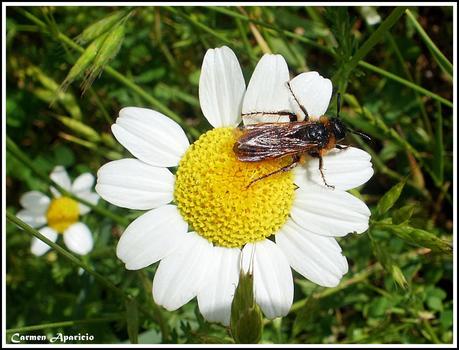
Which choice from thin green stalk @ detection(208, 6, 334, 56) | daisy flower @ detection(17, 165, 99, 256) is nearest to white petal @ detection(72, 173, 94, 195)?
daisy flower @ detection(17, 165, 99, 256)

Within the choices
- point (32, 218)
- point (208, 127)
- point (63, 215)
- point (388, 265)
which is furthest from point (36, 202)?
point (388, 265)

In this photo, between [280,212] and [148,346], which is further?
[148,346]

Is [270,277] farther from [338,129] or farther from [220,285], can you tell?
[338,129]

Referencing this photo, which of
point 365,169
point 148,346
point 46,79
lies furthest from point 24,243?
point 365,169

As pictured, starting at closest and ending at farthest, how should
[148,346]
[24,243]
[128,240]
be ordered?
1. [128,240]
2. [148,346]
3. [24,243]

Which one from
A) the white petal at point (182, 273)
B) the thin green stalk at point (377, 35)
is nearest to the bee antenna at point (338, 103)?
the thin green stalk at point (377, 35)

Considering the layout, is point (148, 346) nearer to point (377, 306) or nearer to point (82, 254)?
point (82, 254)

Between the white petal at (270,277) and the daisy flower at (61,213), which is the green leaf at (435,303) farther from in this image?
the daisy flower at (61,213)
